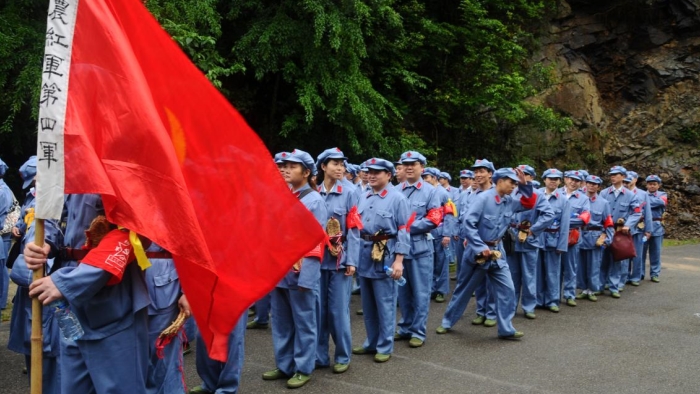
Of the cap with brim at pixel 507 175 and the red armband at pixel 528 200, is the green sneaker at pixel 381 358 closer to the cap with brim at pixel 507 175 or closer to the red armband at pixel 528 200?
the cap with brim at pixel 507 175

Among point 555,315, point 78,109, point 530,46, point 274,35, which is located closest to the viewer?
point 78,109

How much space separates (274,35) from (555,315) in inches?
355

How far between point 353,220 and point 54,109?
13.8ft

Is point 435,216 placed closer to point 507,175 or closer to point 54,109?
point 507,175

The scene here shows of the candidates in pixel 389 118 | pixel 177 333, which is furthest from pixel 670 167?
pixel 177 333

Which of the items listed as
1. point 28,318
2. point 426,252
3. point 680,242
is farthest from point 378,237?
point 680,242

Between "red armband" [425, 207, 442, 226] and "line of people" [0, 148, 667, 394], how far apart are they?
3 centimetres

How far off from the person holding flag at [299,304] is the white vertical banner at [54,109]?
321cm

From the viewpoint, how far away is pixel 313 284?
255 inches

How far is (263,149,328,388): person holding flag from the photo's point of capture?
21.2 feet

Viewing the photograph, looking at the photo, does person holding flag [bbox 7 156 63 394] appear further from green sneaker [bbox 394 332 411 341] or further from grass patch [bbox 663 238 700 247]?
grass patch [bbox 663 238 700 247]

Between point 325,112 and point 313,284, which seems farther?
point 325,112

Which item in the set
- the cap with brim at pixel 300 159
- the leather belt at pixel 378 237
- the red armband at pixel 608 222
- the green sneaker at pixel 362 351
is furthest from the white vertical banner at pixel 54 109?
the red armband at pixel 608 222

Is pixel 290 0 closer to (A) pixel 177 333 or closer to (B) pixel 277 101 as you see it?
(B) pixel 277 101
